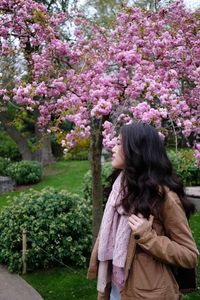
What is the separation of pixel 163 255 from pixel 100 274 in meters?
0.42

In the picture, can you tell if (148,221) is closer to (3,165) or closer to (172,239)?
(172,239)

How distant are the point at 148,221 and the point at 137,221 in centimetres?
5

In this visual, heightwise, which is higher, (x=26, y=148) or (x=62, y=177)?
(x=26, y=148)

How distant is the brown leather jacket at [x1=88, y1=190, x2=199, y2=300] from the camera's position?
1.92 metres

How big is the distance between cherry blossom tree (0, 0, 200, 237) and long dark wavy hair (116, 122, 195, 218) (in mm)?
1040

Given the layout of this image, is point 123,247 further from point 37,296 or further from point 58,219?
point 58,219

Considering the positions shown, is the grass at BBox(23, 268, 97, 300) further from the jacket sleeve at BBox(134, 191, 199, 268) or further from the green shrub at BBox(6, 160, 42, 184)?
the green shrub at BBox(6, 160, 42, 184)

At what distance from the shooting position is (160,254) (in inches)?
75.2

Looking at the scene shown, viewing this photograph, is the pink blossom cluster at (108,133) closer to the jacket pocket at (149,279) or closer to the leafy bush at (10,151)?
the jacket pocket at (149,279)

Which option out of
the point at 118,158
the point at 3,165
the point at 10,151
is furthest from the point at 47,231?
the point at 10,151

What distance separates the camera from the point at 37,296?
439 centimetres

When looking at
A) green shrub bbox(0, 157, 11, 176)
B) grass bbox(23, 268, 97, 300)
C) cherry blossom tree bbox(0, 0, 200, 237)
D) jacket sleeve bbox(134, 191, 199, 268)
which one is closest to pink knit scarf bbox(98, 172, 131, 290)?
jacket sleeve bbox(134, 191, 199, 268)

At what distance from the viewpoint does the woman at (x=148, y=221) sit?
6.36ft

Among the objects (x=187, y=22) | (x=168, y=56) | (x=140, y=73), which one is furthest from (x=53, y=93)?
(x=187, y=22)
